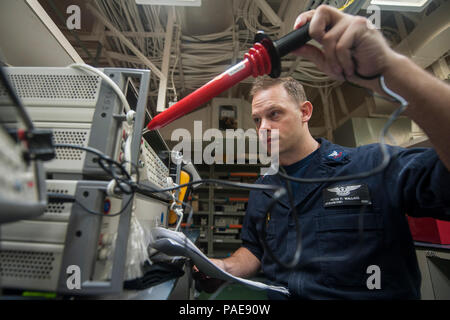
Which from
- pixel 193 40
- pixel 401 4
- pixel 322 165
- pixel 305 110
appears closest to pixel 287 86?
pixel 305 110

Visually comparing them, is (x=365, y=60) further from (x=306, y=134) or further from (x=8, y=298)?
(x=8, y=298)

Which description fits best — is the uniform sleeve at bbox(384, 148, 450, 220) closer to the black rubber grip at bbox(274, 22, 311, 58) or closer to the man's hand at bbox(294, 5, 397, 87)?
the man's hand at bbox(294, 5, 397, 87)

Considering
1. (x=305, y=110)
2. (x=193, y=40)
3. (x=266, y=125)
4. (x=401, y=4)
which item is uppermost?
(x=193, y=40)

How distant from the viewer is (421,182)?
503 mm

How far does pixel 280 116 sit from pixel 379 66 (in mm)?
464

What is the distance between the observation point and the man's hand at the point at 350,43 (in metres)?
0.36

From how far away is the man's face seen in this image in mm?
833

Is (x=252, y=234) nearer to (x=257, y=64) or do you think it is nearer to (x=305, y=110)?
(x=305, y=110)

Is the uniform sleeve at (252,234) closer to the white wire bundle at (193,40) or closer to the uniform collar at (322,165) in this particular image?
the uniform collar at (322,165)

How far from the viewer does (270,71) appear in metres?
0.41

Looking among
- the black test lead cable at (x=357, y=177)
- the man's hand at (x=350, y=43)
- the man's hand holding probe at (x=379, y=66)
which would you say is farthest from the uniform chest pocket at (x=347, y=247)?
the man's hand at (x=350, y=43)

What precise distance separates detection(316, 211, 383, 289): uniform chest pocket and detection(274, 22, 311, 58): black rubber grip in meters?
0.49

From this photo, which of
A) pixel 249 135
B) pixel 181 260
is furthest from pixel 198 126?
pixel 181 260
